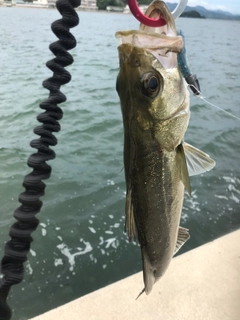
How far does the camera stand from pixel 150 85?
1.33 m

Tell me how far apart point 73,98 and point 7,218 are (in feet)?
23.8

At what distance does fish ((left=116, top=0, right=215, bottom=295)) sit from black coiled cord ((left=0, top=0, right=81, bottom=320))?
0.35 meters

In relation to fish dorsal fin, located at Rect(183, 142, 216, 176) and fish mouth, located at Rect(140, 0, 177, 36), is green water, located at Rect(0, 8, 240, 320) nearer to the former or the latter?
fish dorsal fin, located at Rect(183, 142, 216, 176)

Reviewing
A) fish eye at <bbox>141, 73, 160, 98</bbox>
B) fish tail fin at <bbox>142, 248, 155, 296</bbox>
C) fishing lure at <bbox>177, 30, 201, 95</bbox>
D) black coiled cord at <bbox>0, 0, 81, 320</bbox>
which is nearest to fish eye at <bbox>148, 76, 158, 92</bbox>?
fish eye at <bbox>141, 73, 160, 98</bbox>

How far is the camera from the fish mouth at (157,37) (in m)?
1.21

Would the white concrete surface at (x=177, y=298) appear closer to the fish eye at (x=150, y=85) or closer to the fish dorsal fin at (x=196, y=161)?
the fish dorsal fin at (x=196, y=161)

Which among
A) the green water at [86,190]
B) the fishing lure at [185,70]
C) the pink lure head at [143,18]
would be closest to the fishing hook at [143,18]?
the pink lure head at [143,18]

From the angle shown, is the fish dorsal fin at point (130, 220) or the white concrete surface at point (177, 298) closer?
the fish dorsal fin at point (130, 220)

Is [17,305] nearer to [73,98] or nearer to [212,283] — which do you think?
[212,283]

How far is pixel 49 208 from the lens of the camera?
5.84 meters

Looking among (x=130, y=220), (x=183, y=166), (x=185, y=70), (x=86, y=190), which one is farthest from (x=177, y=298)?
(x=86, y=190)

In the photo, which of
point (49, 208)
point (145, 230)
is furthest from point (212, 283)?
point (49, 208)

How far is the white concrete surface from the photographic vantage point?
2680mm

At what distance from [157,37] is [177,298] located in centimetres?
224
